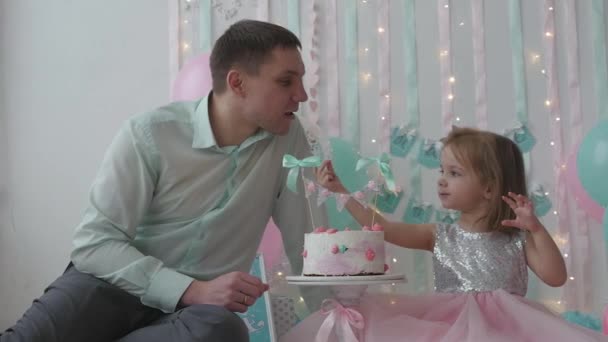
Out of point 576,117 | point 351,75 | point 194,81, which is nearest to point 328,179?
point 194,81

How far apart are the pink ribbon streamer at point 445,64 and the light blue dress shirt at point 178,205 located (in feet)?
2.97

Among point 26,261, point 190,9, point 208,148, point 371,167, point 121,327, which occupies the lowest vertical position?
point 26,261

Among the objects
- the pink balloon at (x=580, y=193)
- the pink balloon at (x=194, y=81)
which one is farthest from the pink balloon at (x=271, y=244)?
the pink balloon at (x=580, y=193)

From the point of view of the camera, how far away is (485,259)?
2088mm

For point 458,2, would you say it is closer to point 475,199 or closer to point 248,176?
point 475,199

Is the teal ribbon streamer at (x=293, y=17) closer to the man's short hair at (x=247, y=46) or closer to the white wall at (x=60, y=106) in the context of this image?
the white wall at (x=60, y=106)

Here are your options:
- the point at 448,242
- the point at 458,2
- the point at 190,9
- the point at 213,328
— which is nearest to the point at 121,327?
the point at 213,328

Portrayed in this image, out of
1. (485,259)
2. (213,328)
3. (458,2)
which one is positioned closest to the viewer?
(213,328)

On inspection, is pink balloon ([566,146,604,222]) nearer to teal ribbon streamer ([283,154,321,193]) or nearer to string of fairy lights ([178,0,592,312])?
string of fairy lights ([178,0,592,312])

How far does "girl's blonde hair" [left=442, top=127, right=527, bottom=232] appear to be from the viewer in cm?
214

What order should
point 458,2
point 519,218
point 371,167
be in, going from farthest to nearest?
point 458,2 < point 371,167 < point 519,218

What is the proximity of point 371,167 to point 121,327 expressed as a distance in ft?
3.95

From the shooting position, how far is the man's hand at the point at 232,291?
5.47 ft

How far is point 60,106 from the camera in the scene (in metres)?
3.07
